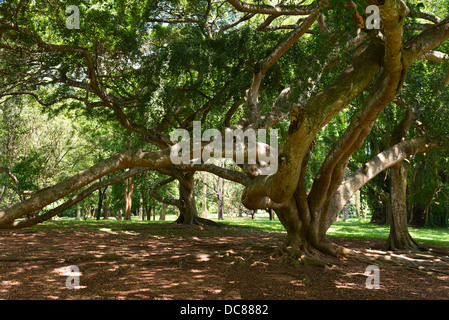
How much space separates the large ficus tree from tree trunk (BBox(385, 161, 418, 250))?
2.53ft

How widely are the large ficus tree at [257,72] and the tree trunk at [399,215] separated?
771 mm

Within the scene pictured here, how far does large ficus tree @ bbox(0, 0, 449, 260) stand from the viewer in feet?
17.4

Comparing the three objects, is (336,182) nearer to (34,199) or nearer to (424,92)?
(424,92)

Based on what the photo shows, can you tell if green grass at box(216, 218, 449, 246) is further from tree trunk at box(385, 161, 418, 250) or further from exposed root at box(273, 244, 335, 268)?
exposed root at box(273, 244, 335, 268)

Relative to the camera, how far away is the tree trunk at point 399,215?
974 centimetres

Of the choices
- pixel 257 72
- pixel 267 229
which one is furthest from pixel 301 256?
pixel 267 229

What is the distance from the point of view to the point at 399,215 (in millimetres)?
9820

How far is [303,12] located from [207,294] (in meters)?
7.38

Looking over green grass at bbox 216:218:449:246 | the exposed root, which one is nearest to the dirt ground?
the exposed root

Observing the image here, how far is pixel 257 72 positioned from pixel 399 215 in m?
5.81

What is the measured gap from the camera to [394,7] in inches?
160

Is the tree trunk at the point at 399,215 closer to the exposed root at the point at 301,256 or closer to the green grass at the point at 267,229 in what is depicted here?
the exposed root at the point at 301,256

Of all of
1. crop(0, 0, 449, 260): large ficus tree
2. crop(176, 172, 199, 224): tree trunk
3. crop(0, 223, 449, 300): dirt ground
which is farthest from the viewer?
crop(176, 172, 199, 224): tree trunk

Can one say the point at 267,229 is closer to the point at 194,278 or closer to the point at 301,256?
the point at 301,256
